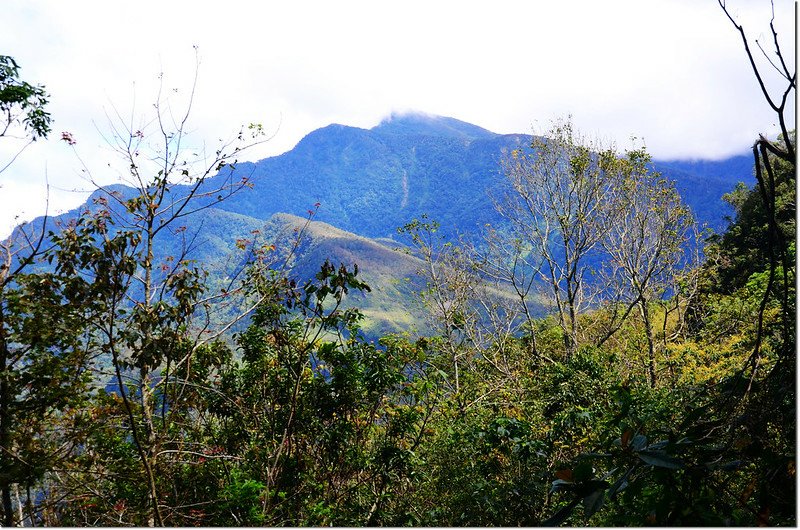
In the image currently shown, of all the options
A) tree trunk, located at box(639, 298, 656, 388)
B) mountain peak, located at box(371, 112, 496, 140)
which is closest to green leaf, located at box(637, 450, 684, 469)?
tree trunk, located at box(639, 298, 656, 388)

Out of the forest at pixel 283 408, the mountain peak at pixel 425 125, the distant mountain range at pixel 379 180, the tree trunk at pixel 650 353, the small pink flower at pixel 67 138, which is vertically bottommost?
the tree trunk at pixel 650 353

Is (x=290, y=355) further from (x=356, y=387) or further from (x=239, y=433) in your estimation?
(x=239, y=433)

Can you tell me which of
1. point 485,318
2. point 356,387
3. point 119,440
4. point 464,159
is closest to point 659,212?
point 485,318

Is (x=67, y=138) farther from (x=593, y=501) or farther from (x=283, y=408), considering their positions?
(x=593, y=501)

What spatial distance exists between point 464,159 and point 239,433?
109 m

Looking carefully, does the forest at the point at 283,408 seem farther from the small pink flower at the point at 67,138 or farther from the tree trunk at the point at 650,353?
the tree trunk at the point at 650,353

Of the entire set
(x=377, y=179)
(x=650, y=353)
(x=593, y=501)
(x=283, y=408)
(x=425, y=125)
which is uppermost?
(x=425, y=125)

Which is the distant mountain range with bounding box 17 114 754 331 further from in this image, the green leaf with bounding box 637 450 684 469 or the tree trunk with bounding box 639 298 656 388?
the green leaf with bounding box 637 450 684 469

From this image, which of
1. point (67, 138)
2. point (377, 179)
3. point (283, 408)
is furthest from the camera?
point (377, 179)

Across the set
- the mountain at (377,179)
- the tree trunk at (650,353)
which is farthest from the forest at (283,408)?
the mountain at (377,179)

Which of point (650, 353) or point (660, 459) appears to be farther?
point (650, 353)

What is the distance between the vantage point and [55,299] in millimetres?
2416

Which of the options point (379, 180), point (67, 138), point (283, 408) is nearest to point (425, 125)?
point (379, 180)

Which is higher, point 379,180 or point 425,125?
point 425,125
